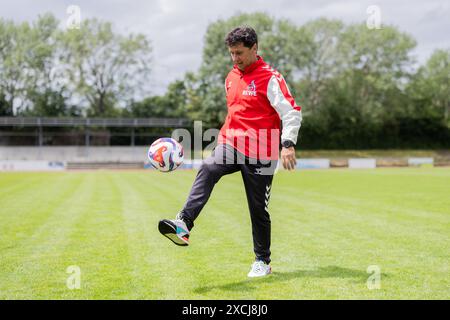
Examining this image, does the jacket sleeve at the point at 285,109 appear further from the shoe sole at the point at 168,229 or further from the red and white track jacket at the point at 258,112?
the shoe sole at the point at 168,229

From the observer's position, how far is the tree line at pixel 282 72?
57.4m

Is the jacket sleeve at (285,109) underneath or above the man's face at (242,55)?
underneath

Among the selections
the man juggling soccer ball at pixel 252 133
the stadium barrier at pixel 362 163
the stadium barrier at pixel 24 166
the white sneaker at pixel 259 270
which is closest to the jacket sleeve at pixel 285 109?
the man juggling soccer ball at pixel 252 133

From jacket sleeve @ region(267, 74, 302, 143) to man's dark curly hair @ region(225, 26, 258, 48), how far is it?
18.9 inches

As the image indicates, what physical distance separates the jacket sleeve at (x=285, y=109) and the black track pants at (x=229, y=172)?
16.9 inches

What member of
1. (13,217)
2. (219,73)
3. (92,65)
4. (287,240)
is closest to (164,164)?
(287,240)

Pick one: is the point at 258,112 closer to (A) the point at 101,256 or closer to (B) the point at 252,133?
(B) the point at 252,133

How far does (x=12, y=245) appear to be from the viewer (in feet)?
24.4

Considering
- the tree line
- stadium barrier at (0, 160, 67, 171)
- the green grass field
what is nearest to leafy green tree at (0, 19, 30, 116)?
the tree line

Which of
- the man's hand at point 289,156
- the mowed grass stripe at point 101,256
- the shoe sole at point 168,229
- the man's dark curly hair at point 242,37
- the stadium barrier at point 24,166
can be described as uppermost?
the man's dark curly hair at point 242,37

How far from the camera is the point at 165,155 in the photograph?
18.9 ft

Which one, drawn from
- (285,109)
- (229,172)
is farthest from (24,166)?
(285,109)

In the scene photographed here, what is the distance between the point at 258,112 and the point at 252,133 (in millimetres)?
222

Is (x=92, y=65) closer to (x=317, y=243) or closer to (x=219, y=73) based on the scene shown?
(x=219, y=73)
